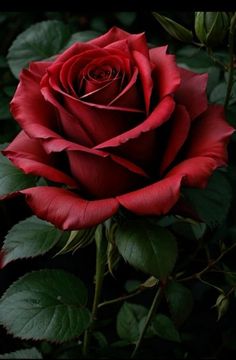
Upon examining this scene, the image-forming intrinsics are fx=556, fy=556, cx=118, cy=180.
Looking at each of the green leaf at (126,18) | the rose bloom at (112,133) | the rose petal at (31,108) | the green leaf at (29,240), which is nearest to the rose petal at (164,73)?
the rose bloom at (112,133)

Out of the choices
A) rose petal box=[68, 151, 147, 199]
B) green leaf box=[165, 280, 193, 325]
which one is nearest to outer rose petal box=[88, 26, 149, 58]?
rose petal box=[68, 151, 147, 199]

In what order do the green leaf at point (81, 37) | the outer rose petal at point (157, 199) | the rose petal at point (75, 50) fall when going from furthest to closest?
the green leaf at point (81, 37) → the rose petal at point (75, 50) → the outer rose petal at point (157, 199)

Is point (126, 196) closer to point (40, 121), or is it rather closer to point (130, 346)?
point (40, 121)

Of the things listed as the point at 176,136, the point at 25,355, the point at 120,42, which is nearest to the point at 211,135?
the point at 176,136

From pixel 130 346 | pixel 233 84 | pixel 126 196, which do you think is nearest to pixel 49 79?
pixel 126 196

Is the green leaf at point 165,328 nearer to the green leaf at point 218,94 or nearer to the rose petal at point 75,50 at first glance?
the green leaf at point 218,94
